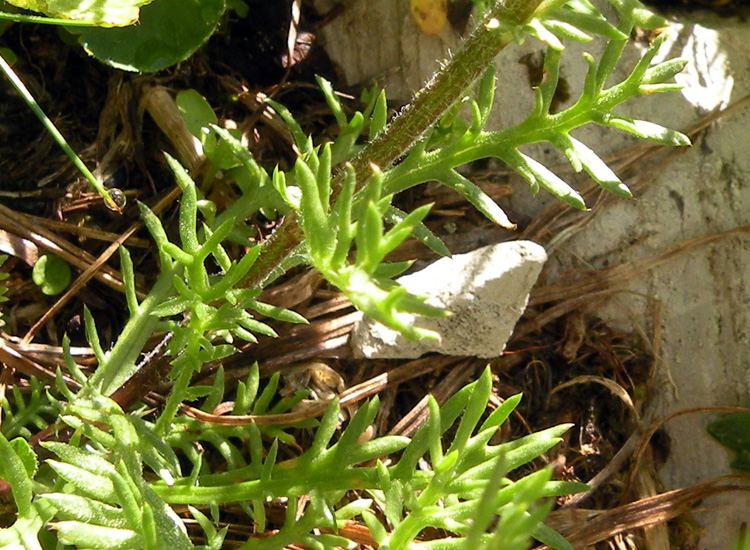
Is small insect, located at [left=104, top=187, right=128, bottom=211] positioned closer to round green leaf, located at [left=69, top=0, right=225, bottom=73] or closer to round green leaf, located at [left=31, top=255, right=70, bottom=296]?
round green leaf, located at [left=31, top=255, right=70, bottom=296]

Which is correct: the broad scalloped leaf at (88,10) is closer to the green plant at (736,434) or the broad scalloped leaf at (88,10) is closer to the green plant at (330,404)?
the green plant at (330,404)

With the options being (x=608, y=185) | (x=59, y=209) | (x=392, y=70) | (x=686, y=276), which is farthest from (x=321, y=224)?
(x=686, y=276)

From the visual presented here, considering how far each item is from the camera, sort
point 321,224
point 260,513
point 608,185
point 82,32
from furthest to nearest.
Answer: point 82,32, point 260,513, point 608,185, point 321,224

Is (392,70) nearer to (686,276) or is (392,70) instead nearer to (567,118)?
(567,118)

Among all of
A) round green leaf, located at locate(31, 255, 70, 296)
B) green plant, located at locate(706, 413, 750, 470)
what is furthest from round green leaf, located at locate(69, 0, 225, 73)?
green plant, located at locate(706, 413, 750, 470)

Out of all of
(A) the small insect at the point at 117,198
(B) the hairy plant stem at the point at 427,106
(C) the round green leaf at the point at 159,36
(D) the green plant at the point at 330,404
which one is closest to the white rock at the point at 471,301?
(D) the green plant at the point at 330,404

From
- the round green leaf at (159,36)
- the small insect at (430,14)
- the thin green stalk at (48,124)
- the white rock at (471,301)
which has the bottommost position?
the white rock at (471,301)

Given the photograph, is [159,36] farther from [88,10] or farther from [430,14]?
[430,14]

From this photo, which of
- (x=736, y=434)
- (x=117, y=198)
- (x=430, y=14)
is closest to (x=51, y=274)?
(x=117, y=198)

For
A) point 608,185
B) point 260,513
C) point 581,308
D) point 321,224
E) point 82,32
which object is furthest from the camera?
point 581,308

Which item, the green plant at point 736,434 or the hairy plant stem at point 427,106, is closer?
the hairy plant stem at point 427,106
